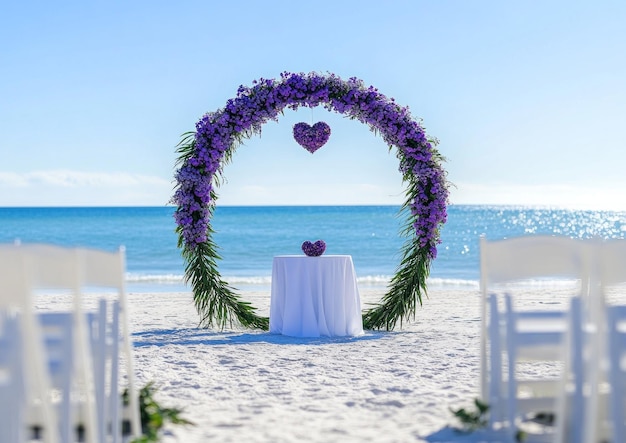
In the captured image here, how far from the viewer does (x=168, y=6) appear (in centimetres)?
1414

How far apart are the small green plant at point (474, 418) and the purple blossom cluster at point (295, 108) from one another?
4085mm

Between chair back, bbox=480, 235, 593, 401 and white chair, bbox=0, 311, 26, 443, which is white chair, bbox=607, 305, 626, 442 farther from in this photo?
white chair, bbox=0, 311, 26, 443

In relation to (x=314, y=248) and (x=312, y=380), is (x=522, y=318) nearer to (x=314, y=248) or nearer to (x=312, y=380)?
(x=312, y=380)

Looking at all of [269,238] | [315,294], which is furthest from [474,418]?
[269,238]

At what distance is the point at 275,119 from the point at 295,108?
0.75 ft

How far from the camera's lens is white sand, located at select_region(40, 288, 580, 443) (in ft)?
13.2

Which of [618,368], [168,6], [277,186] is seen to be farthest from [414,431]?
[277,186]

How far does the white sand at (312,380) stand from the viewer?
13.2 ft

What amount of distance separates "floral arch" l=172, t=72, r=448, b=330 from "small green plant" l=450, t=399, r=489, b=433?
12.9 ft

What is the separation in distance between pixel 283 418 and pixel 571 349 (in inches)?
71.9

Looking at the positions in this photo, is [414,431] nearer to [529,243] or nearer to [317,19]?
[529,243]

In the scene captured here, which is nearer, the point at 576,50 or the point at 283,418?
the point at 283,418

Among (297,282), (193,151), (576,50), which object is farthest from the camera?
(576,50)

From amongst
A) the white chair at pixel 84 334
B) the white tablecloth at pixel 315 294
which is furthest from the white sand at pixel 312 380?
the white chair at pixel 84 334
